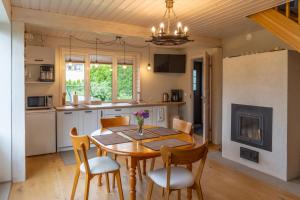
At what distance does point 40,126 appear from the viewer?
405cm

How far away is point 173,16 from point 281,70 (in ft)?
5.64

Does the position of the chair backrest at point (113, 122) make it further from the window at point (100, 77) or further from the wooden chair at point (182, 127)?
the window at point (100, 77)

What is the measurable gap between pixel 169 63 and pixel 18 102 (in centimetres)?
375

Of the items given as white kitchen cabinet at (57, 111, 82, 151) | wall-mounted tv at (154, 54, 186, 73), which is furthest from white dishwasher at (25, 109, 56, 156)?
wall-mounted tv at (154, 54, 186, 73)

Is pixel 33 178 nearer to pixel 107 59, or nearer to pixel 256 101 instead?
pixel 107 59

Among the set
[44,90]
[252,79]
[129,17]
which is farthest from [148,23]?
[44,90]

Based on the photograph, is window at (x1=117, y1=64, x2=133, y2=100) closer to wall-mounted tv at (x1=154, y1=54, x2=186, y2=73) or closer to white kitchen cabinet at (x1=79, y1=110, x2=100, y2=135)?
wall-mounted tv at (x1=154, y1=54, x2=186, y2=73)

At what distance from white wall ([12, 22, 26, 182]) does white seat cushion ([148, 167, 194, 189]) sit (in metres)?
2.00

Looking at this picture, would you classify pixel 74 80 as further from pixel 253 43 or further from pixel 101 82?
pixel 253 43

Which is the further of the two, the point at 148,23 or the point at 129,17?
the point at 148,23

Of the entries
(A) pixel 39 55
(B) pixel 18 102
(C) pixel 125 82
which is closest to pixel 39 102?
(A) pixel 39 55

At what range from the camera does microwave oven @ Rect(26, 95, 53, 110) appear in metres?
4.15

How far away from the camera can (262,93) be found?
3393mm

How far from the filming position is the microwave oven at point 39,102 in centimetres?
415
